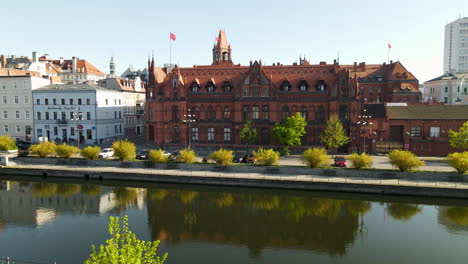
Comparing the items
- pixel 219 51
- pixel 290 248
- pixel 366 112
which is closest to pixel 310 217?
pixel 290 248

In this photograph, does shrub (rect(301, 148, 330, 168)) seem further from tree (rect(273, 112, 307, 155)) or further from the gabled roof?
the gabled roof

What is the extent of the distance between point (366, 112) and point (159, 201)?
41.7m

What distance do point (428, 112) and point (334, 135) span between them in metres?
19.1

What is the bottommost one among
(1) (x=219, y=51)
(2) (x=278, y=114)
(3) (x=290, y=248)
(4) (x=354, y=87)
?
(3) (x=290, y=248)

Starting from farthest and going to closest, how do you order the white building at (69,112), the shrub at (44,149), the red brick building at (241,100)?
the white building at (69,112) → the red brick building at (241,100) → the shrub at (44,149)

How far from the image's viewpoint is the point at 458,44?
146500 mm

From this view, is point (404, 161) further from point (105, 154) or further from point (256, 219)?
point (105, 154)

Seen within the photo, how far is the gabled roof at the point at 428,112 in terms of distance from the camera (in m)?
57.9

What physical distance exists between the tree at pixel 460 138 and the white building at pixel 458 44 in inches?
4394

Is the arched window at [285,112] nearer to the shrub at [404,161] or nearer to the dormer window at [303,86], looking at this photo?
the dormer window at [303,86]

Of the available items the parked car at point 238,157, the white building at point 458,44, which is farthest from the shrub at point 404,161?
the white building at point 458,44

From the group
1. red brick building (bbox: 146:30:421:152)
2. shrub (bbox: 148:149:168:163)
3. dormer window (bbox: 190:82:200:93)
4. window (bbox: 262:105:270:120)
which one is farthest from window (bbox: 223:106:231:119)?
shrub (bbox: 148:149:168:163)

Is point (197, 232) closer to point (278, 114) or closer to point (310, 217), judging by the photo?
point (310, 217)

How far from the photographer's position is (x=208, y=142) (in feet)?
210
